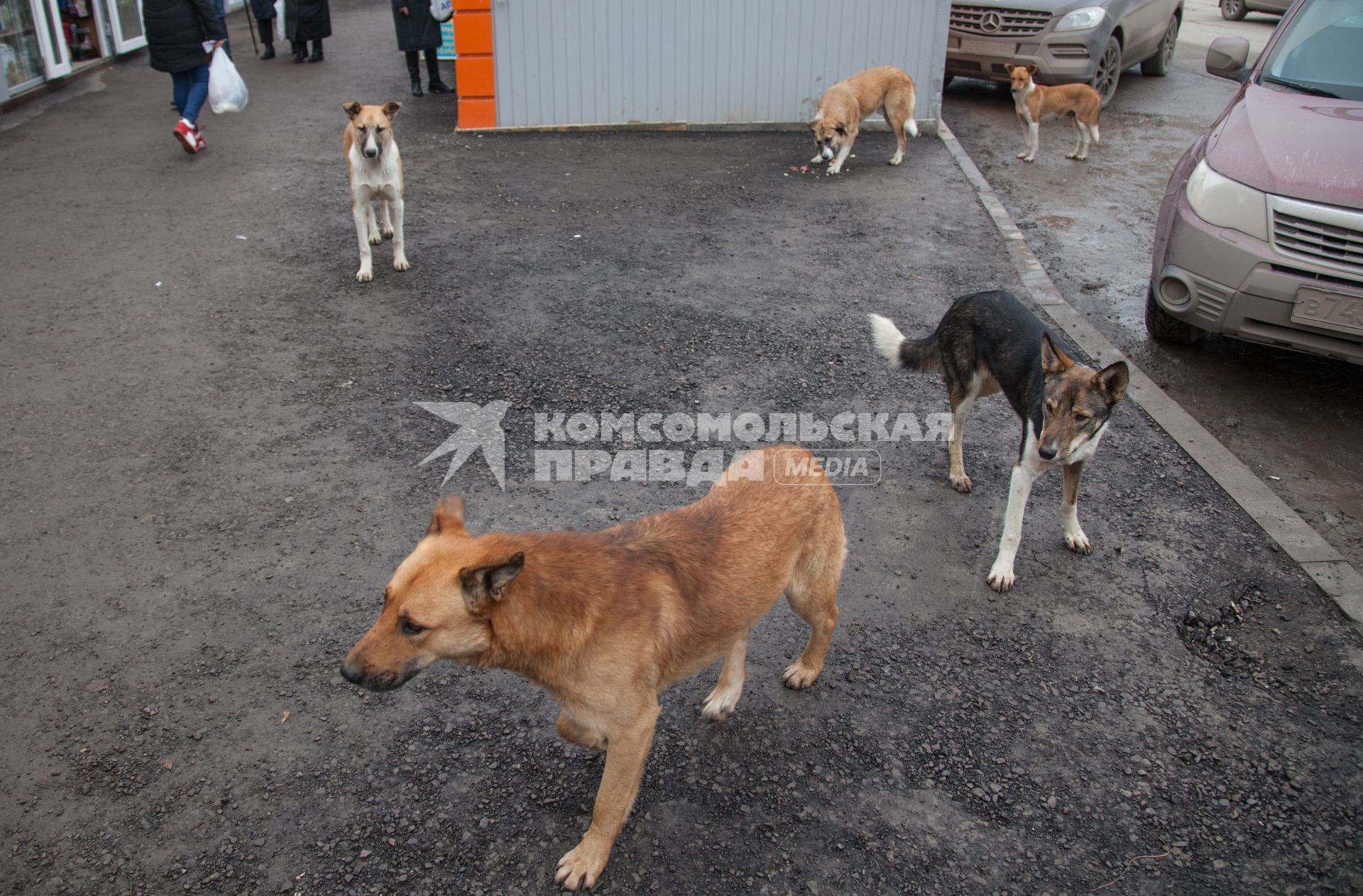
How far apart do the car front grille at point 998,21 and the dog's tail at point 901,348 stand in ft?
30.7

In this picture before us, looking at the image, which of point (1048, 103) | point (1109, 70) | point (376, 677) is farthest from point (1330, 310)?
point (1109, 70)

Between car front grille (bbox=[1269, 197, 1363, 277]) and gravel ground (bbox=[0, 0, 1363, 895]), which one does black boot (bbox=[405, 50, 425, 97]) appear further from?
car front grille (bbox=[1269, 197, 1363, 277])

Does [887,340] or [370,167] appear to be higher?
[370,167]

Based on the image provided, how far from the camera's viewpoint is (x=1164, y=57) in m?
15.5

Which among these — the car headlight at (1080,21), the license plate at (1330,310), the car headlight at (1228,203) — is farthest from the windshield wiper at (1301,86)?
the car headlight at (1080,21)

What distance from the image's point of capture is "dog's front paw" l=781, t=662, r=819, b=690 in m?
4.15

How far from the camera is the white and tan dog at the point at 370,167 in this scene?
7621 mm

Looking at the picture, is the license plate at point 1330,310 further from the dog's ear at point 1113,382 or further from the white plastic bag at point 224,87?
the white plastic bag at point 224,87

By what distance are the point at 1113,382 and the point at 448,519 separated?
3144 mm

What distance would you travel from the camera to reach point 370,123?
760 cm

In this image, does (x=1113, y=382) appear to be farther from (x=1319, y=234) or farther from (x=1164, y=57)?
(x=1164, y=57)

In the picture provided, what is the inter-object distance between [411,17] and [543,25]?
2650 millimetres

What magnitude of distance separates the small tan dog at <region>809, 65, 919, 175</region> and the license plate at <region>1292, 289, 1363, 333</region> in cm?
590

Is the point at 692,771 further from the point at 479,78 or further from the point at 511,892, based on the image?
the point at 479,78
